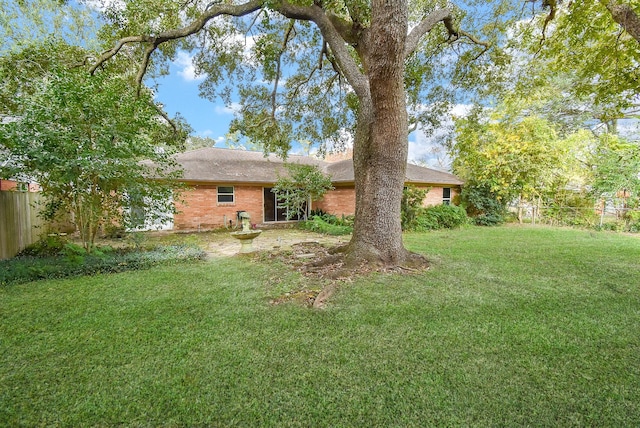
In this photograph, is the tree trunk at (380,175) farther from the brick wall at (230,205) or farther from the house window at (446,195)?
the house window at (446,195)

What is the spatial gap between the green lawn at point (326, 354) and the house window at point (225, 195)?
27.2 feet

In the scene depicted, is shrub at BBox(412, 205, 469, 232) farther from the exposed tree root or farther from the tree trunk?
the tree trunk

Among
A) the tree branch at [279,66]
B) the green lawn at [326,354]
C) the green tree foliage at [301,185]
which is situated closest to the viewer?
the green lawn at [326,354]

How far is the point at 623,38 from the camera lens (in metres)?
6.72

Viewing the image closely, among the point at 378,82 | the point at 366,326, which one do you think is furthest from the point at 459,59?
the point at 366,326

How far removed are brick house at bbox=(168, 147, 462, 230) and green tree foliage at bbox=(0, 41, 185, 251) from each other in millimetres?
5319

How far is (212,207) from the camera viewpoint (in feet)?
42.6

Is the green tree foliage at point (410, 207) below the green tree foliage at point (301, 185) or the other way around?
below

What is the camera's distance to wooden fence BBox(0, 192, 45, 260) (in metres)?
6.23

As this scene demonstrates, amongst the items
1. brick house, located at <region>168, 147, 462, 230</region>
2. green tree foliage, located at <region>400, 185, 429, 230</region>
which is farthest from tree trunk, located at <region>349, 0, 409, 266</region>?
brick house, located at <region>168, 147, 462, 230</region>

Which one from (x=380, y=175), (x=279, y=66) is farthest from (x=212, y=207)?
(x=380, y=175)

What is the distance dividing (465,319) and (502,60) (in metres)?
8.38

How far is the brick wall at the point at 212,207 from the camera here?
12.4 m

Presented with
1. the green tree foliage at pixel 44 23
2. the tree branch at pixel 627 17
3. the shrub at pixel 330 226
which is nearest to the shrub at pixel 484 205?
the shrub at pixel 330 226
